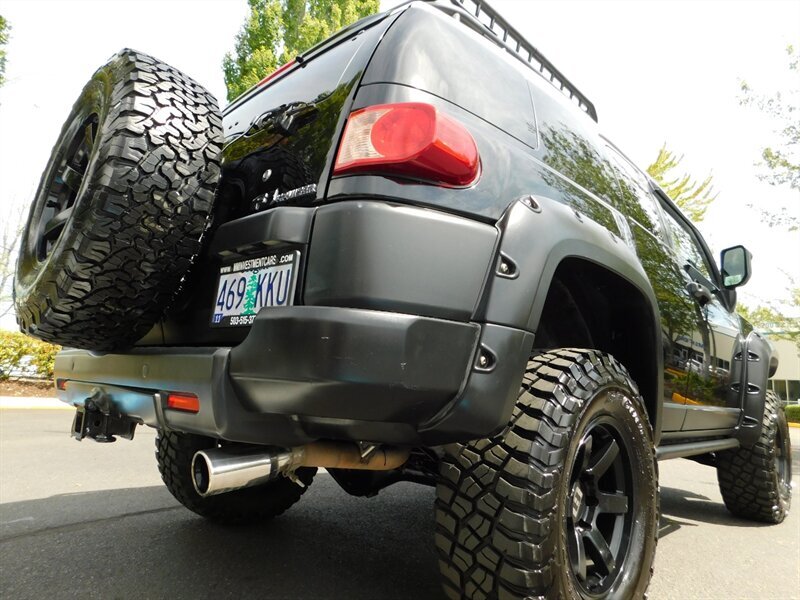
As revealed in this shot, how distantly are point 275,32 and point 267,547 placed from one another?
13.9 metres

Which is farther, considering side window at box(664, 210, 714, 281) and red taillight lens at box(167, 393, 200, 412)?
side window at box(664, 210, 714, 281)

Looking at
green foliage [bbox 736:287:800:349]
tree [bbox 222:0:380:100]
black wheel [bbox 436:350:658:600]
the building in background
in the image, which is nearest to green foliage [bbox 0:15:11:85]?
tree [bbox 222:0:380:100]

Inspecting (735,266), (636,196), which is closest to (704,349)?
(636,196)

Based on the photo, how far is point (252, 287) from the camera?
160 centimetres

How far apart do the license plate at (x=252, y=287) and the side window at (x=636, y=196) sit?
163 cm

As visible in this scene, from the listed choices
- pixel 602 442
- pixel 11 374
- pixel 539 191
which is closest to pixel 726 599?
pixel 602 442

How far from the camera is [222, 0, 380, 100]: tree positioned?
1353 cm

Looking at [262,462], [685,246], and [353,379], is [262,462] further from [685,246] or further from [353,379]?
[685,246]

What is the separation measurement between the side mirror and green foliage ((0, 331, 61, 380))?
12107 mm

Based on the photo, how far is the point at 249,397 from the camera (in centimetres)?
142

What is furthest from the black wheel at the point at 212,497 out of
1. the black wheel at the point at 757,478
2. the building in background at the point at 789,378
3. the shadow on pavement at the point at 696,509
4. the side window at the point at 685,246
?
the building in background at the point at 789,378

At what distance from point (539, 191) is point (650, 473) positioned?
1.12 metres

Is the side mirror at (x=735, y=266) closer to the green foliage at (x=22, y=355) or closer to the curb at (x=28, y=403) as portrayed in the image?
the curb at (x=28, y=403)

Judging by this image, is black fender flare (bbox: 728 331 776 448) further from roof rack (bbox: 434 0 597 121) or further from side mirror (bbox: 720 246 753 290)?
roof rack (bbox: 434 0 597 121)
